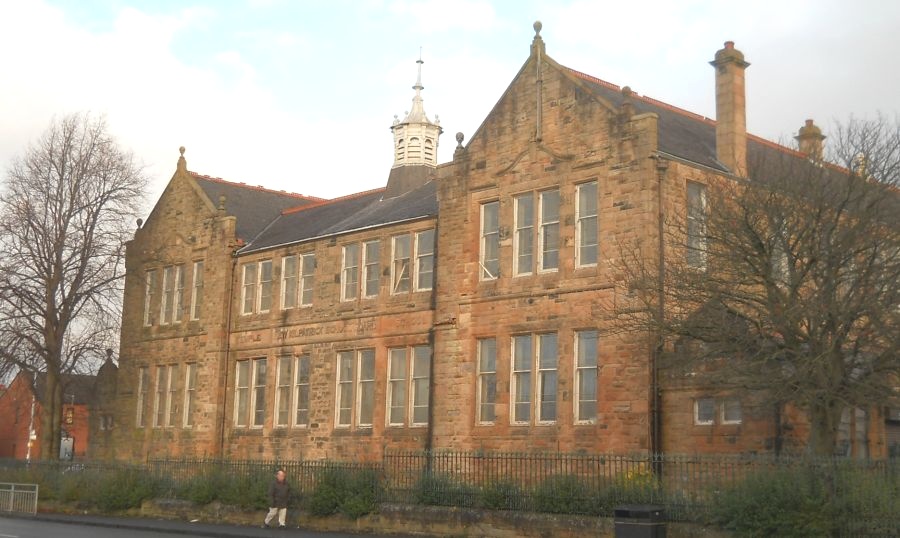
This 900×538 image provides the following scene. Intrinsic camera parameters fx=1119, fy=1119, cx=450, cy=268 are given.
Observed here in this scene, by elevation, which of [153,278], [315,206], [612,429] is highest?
[315,206]

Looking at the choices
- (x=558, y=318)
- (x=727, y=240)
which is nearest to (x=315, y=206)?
(x=558, y=318)

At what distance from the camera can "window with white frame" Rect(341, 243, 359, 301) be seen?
3640 centimetres

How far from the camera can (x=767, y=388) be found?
67.5ft

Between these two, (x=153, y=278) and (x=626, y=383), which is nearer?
(x=626, y=383)

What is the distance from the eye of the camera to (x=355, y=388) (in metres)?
35.5

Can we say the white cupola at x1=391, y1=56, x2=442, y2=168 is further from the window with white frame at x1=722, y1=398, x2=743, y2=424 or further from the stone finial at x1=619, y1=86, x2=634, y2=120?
the window with white frame at x1=722, y1=398, x2=743, y2=424

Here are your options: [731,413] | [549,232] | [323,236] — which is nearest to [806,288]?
[731,413]

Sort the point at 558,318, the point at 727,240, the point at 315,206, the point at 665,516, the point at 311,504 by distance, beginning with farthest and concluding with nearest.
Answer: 1. the point at 315,206
2. the point at 558,318
3. the point at 311,504
4. the point at 727,240
5. the point at 665,516

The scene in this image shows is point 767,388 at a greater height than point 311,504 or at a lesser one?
greater

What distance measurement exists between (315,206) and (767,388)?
26505 millimetres

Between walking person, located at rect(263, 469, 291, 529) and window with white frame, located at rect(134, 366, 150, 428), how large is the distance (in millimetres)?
19489

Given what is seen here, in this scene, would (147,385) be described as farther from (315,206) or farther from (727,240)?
(727,240)

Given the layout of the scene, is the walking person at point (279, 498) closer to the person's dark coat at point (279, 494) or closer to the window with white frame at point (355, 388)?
the person's dark coat at point (279, 494)

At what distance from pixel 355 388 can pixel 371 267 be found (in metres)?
3.89
